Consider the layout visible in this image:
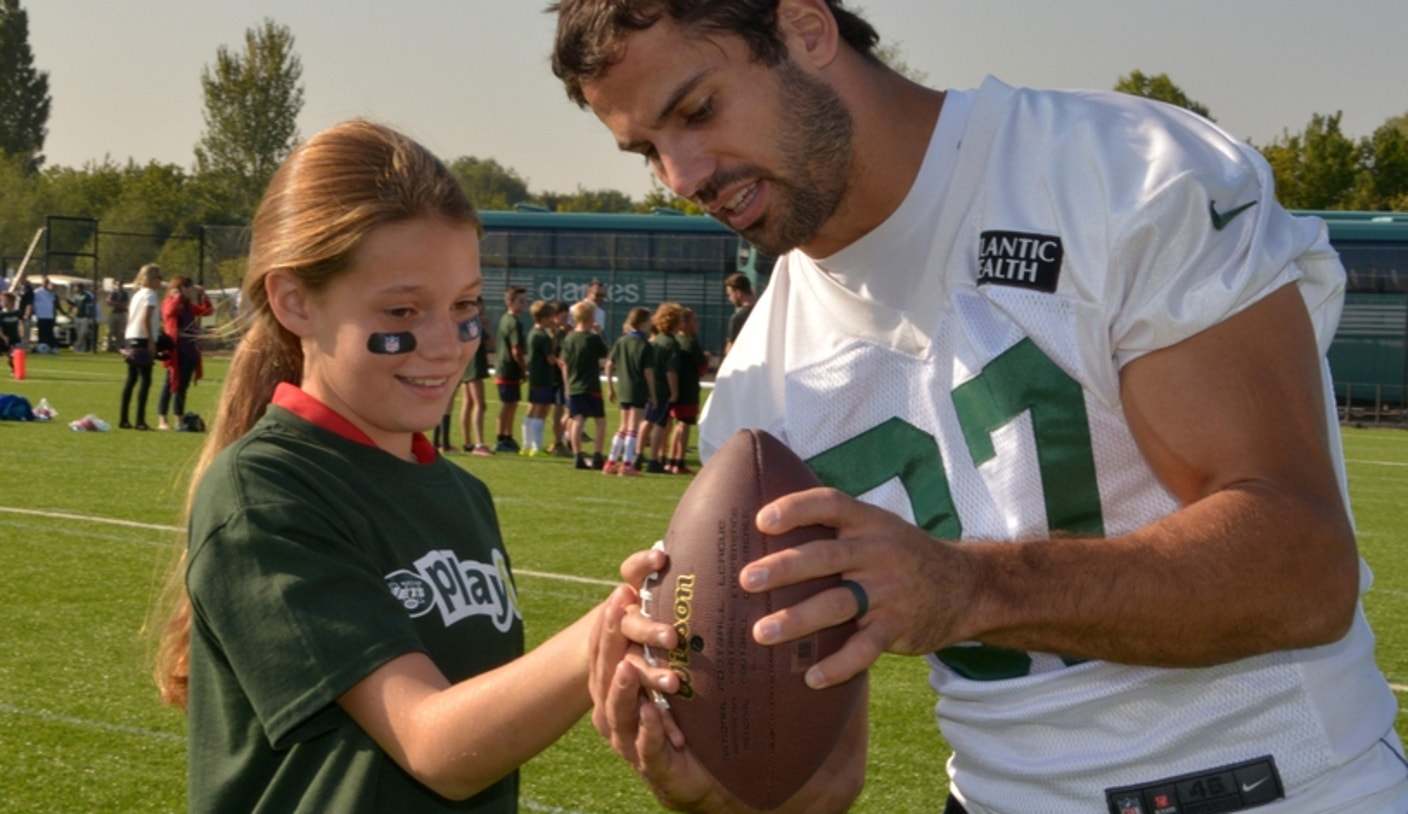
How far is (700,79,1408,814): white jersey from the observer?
6.00 feet

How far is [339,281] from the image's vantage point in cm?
226

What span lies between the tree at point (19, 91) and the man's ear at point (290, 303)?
8706 centimetres

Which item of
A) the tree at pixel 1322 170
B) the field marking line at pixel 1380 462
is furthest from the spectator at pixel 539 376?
the tree at pixel 1322 170

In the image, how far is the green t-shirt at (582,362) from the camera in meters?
14.5

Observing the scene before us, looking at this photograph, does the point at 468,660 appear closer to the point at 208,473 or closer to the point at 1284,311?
the point at 208,473

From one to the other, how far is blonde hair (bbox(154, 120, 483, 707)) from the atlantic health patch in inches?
32.8

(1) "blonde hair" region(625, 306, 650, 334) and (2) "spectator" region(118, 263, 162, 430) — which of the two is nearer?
(1) "blonde hair" region(625, 306, 650, 334)

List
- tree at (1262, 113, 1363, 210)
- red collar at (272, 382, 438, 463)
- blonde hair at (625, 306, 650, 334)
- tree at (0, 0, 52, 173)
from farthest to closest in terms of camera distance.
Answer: tree at (0, 0, 52, 173)
tree at (1262, 113, 1363, 210)
blonde hair at (625, 306, 650, 334)
red collar at (272, 382, 438, 463)

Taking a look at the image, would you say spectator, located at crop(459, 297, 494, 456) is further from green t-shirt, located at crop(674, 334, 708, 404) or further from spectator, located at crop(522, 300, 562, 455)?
green t-shirt, located at crop(674, 334, 708, 404)

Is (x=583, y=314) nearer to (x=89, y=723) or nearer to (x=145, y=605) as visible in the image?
(x=145, y=605)

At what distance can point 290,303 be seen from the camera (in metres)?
2.33

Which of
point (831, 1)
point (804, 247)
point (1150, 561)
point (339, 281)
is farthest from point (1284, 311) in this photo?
point (339, 281)

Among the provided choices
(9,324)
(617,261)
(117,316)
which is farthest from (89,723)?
(117,316)

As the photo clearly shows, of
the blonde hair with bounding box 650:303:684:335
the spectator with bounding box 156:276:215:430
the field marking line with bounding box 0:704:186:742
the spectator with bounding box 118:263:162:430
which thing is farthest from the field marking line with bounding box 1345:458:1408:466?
the field marking line with bounding box 0:704:186:742
